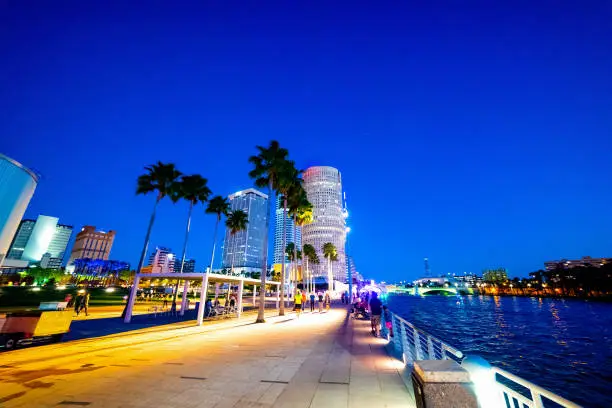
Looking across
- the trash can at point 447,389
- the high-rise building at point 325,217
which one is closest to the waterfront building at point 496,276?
the high-rise building at point 325,217

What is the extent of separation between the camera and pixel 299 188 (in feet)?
106

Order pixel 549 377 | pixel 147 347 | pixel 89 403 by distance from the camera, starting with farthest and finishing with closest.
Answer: pixel 549 377 < pixel 147 347 < pixel 89 403

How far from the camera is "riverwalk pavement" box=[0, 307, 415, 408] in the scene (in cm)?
585

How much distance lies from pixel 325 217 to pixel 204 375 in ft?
467

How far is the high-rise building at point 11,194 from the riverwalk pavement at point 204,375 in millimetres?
115114

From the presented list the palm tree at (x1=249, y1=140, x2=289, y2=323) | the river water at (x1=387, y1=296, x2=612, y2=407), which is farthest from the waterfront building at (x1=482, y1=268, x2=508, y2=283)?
the palm tree at (x1=249, y1=140, x2=289, y2=323)

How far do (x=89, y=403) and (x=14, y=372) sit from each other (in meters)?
4.40

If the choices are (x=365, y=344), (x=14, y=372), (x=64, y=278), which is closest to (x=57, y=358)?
(x=14, y=372)

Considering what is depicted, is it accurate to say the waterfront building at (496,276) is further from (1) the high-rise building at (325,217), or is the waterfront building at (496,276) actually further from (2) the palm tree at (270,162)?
(2) the palm tree at (270,162)

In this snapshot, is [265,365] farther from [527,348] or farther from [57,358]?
[527,348]

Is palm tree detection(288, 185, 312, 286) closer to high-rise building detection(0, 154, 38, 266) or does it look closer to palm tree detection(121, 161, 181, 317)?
palm tree detection(121, 161, 181, 317)

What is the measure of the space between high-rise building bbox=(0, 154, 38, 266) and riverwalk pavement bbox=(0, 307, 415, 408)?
115 meters

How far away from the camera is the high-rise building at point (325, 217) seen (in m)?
147

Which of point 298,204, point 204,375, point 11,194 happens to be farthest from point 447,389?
point 11,194
